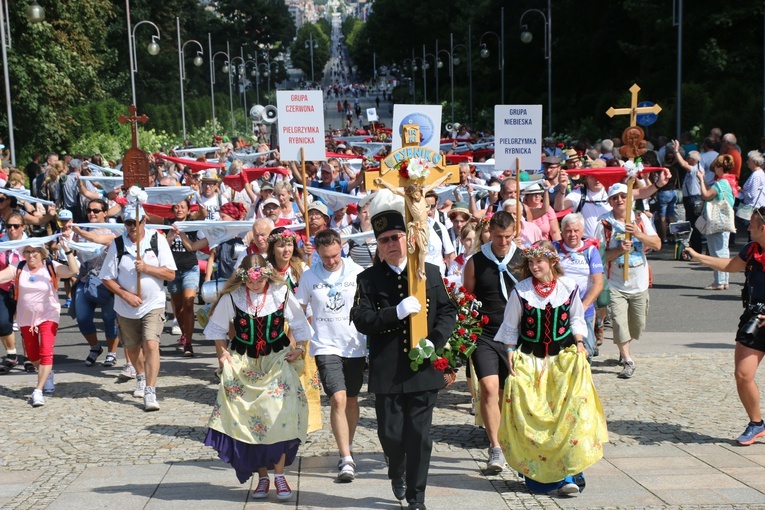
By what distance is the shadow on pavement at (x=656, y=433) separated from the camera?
8398 millimetres

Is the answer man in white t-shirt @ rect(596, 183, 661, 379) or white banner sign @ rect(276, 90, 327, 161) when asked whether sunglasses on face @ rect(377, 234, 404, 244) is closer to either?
man in white t-shirt @ rect(596, 183, 661, 379)

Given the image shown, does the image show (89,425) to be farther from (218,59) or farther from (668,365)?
(218,59)

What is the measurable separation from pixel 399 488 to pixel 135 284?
441cm

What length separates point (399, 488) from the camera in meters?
6.76

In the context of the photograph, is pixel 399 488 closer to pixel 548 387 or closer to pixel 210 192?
pixel 548 387

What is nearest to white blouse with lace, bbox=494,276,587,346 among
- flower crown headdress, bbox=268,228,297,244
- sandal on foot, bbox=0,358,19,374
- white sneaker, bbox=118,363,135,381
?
flower crown headdress, bbox=268,228,297,244

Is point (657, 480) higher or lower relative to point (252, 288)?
lower

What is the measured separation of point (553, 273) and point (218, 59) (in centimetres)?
10457

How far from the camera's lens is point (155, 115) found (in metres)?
62.9

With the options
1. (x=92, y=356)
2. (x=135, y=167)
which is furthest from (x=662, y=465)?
(x=135, y=167)

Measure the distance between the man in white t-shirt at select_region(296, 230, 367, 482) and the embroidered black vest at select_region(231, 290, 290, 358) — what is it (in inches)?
14.1

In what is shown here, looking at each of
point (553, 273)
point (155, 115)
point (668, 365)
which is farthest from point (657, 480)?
point (155, 115)

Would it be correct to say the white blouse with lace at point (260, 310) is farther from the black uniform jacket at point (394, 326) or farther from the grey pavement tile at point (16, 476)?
the grey pavement tile at point (16, 476)

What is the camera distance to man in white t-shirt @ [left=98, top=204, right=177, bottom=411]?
1021 centimetres
